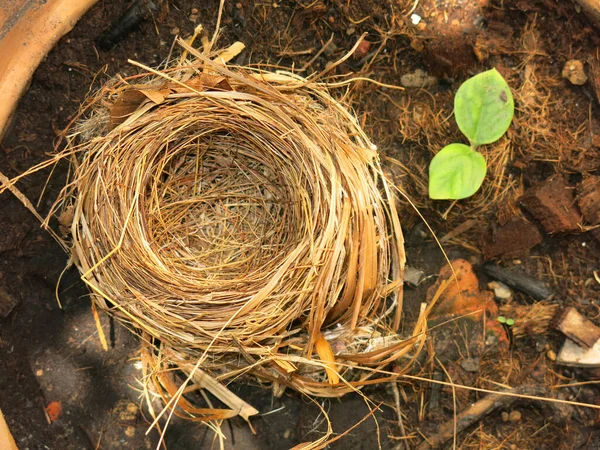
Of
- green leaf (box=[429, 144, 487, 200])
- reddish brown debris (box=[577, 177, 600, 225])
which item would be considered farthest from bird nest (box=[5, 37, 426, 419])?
reddish brown debris (box=[577, 177, 600, 225])

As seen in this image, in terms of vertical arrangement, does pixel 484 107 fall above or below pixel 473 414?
above

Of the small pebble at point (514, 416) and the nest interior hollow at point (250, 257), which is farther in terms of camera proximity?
the small pebble at point (514, 416)

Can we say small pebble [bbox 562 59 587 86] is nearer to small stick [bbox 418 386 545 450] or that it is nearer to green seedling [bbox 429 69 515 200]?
green seedling [bbox 429 69 515 200]

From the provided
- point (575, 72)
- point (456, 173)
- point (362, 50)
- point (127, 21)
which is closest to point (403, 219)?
point (456, 173)

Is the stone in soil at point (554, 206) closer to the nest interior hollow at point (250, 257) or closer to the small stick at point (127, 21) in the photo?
the nest interior hollow at point (250, 257)

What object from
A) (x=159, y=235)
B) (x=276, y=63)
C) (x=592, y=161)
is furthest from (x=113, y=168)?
(x=592, y=161)

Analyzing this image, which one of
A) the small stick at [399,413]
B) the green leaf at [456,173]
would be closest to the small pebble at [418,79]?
the green leaf at [456,173]

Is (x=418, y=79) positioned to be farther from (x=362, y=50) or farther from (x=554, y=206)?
(x=554, y=206)
